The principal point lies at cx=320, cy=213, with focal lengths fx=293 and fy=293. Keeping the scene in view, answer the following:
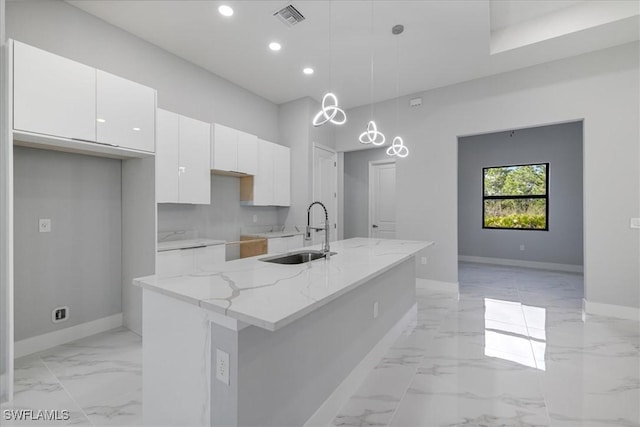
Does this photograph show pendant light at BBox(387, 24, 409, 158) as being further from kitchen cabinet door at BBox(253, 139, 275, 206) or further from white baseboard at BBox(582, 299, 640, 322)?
white baseboard at BBox(582, 299, 640, 322)

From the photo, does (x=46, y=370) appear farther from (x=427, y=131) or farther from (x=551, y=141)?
(x=551, y=141)

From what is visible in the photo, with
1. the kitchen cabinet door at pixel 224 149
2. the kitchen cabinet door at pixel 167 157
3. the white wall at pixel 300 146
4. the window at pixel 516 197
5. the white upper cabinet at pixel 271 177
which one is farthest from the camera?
the window at pixel 516 197

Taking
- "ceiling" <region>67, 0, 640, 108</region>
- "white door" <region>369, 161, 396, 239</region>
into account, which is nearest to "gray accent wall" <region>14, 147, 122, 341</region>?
"ceiling" <region>67, 0, 640, 108</region>

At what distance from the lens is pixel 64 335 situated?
8.82 ft

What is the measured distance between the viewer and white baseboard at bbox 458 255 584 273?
590 centimetres

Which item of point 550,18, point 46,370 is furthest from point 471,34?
point 46,370

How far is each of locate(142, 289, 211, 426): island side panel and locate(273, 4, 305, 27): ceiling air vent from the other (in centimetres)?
265

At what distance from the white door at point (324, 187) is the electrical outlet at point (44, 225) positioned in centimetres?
328

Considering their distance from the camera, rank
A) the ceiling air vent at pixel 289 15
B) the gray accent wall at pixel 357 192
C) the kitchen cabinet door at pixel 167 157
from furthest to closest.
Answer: the gray accent wall at pixel 357 192 < the kitchen cabinet door at pixel 167 157 < the ceiling air vent at pixel 289 15

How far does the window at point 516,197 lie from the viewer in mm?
6207

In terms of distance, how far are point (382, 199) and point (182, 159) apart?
166 inches

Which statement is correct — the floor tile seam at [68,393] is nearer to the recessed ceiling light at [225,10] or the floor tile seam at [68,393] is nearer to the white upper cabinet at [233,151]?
the white upper cabinet at [233,151]

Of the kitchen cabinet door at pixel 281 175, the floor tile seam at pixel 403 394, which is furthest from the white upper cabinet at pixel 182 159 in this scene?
the floor tile seam at pixel 403 394

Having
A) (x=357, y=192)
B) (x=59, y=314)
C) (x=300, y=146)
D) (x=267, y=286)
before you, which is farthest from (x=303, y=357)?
(x=357, y=192)
